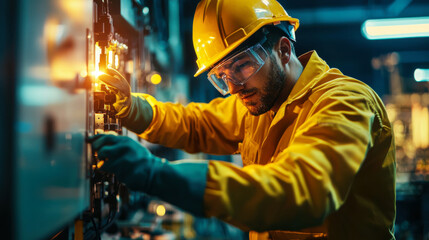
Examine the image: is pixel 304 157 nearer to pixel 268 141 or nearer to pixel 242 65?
pixel 268 141

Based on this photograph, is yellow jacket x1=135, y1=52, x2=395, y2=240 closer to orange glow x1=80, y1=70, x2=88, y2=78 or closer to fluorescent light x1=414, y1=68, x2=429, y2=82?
orange glow x1=80, y1=70, x2=88, y2=78

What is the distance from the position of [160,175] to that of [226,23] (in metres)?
0.78

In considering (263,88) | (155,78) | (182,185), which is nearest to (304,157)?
(182,185)

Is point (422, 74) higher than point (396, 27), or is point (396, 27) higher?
point (396, 27)

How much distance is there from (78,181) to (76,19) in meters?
0.49

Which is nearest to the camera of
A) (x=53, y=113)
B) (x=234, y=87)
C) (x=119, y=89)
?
(x=53, y=113)

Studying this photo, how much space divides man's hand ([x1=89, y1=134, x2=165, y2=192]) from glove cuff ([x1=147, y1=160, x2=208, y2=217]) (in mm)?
18

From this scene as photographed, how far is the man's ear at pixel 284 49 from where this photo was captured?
1.51 m

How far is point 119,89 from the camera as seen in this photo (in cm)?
136

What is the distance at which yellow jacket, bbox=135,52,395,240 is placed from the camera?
87cm

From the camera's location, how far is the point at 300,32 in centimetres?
634

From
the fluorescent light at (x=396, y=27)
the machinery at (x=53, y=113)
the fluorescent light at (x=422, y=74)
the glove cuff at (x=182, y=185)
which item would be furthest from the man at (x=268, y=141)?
the fluorescent light at (x=422, y=74)

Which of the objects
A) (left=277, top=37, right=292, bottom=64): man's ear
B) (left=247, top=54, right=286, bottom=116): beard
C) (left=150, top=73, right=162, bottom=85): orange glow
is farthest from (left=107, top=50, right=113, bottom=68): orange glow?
(left=150, top=73, right=162, bottom=85): orange glow

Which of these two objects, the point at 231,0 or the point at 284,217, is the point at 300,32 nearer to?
the point at 231,0
